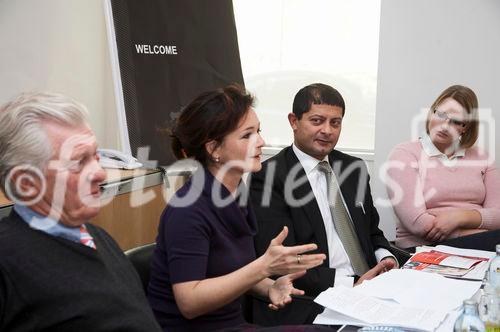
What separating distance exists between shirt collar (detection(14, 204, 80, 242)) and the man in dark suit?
1.07m

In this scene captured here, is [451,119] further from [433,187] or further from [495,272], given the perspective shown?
[495,272]

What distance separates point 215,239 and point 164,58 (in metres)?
1.94

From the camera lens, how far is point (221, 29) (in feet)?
13.0

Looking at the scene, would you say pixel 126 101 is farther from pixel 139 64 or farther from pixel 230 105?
pixel 230 105

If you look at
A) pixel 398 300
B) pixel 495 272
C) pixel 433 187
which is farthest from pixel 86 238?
pixel 433 187

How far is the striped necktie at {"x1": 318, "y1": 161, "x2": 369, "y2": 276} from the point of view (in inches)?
101

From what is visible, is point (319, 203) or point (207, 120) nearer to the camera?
point (207, 120)

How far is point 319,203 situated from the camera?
2574 millimetres

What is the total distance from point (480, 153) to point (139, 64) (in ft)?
6.30

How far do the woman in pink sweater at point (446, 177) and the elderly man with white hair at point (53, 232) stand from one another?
1877mm

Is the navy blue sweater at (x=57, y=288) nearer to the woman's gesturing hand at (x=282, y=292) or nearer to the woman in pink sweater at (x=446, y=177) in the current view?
the woman's gesturing hand at (x=282, y=292)

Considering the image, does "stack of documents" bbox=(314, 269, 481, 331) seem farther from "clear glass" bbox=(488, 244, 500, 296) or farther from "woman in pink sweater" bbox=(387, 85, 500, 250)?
"woman in pink sweater" bbox=(387, 85, 500, 250)

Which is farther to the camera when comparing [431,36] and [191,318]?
[431,36]

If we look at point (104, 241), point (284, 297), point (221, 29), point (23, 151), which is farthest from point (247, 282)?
point (221, 29)
